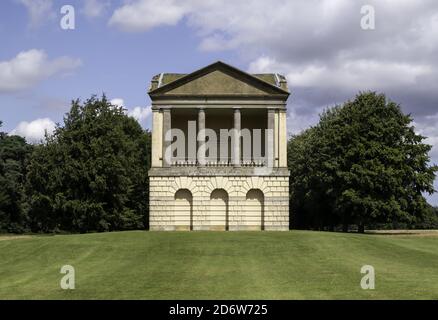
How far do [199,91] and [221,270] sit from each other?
999 inches

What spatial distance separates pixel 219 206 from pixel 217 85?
9.63 m

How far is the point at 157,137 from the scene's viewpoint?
164 feet

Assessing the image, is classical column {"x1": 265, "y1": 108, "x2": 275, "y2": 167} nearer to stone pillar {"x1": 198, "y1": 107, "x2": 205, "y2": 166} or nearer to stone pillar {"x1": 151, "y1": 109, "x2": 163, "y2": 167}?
stone pillar {"x1": 198, "y1": 107, "x2": 205, "y2": 166}

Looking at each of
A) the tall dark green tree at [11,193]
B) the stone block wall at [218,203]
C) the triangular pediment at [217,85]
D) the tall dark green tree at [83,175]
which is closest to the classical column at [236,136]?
the stone block wall at [218,203]

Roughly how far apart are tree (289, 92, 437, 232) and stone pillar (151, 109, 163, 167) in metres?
17.2

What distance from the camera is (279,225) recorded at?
49156 mm

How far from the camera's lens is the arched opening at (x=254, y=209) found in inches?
1939

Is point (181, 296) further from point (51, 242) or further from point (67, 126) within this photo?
point (67, 126)

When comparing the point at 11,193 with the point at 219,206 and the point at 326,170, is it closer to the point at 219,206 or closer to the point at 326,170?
the point at 219,206

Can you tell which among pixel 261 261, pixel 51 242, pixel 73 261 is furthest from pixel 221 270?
pixel 51 242

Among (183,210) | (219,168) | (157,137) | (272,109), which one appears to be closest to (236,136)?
(219,168)

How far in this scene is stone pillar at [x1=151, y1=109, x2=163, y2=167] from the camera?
4962cm

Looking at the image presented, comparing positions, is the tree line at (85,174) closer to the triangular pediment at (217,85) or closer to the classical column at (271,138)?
the triangular pediment at (217,85)

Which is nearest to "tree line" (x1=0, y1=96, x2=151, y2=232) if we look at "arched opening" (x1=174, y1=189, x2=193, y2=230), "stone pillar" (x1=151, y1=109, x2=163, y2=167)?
"stone pillar" (x1=151, y1=109, x2=163, y2=167)
